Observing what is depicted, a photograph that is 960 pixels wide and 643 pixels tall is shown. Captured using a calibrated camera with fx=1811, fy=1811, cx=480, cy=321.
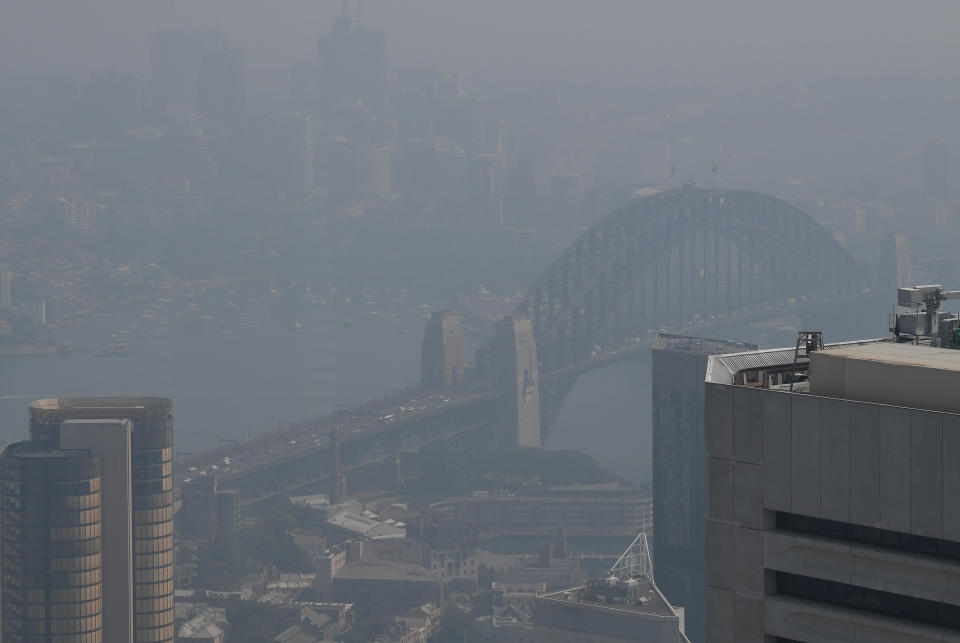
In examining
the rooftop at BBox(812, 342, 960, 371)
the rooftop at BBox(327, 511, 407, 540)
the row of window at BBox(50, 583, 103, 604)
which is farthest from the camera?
the rooftop at BBox(327, 511, 407, 540)

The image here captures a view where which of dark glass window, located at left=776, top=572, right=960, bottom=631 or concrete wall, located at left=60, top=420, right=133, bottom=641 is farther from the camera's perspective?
concrete wall, located at left=60, top=420, right=133, bottom=641

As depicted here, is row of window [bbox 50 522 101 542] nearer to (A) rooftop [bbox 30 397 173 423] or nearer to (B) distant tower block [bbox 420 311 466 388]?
(A) rooftop [bbox 30 397 173 423]

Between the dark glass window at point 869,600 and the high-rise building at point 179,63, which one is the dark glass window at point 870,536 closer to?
the dark glass window at point 869,600

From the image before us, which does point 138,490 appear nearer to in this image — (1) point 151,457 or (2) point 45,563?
(1) point 151,457

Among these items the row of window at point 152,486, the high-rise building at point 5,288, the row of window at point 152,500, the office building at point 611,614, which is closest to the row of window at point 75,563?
the row of window at point 152,500

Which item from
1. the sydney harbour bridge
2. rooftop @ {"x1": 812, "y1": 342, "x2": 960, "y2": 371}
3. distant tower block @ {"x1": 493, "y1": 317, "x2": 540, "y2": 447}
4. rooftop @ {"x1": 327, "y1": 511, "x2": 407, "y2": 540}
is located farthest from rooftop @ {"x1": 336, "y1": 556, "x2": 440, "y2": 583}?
rooftop @ {"x1": 812, "y1": 342, "x2": 960, "y2": 371}

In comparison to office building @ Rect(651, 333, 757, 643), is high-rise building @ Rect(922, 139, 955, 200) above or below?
above

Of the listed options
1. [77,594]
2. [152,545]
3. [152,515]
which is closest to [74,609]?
[77,594]
